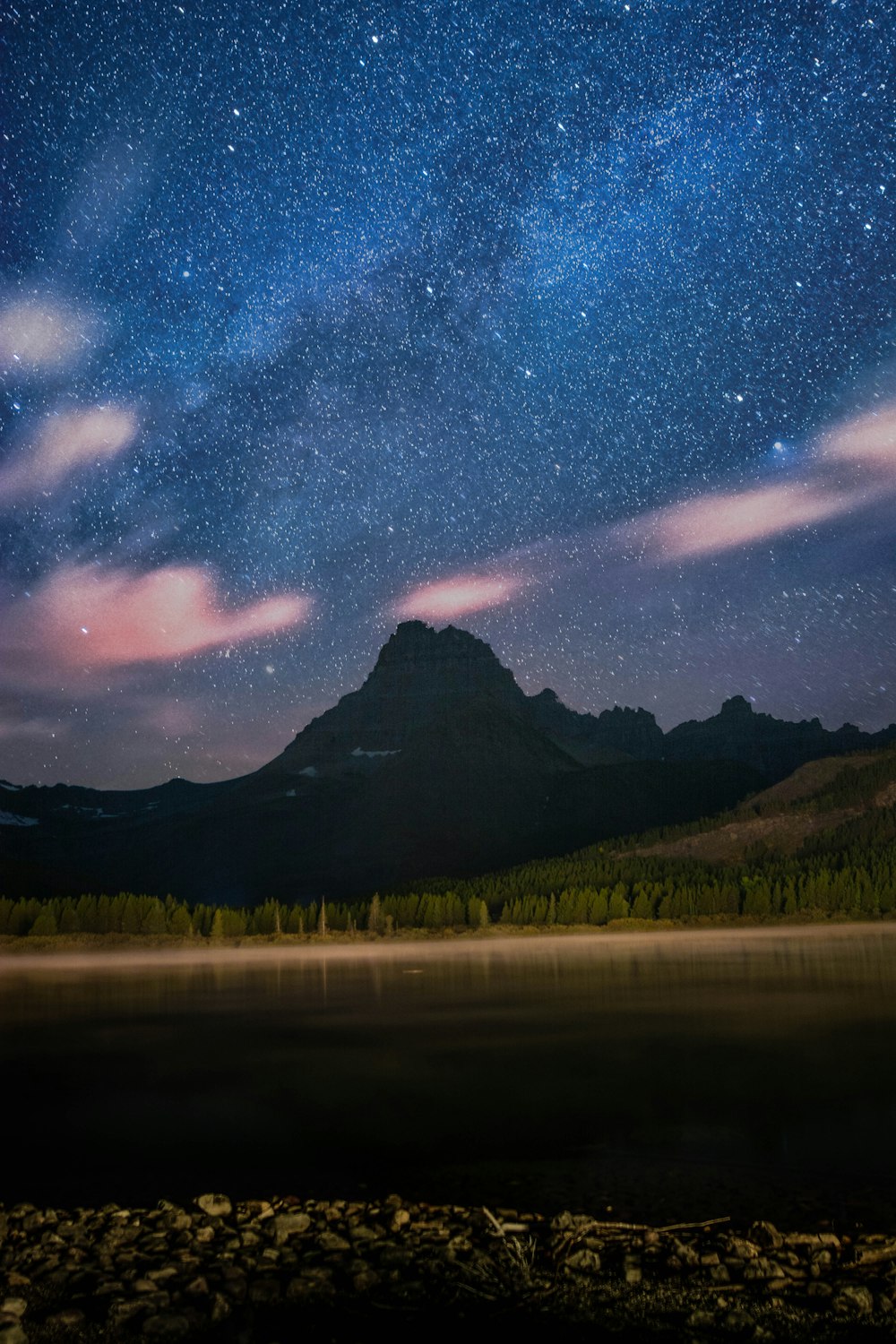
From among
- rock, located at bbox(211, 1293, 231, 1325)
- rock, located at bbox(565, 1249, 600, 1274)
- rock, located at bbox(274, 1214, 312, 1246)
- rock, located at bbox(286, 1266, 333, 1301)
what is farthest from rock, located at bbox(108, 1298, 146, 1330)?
rock, located at bbox(565, 1249, 600, 1274)

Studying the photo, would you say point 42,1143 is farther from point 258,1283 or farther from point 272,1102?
point 258,1283

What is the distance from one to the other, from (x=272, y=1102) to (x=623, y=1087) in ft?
37.3

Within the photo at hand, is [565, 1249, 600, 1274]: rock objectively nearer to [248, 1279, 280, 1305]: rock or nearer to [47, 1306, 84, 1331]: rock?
[248, 1279, 280, 1305]: rock

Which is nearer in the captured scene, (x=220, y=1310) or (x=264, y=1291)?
(x=220, y=1310)

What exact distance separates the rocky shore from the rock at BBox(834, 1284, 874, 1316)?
24mm

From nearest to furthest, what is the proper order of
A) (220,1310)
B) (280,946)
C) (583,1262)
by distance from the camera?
(220,1310) → (583,1262) → (280,946)

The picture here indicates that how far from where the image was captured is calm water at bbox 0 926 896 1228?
70.4ft

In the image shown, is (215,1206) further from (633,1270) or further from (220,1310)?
(633,1270)

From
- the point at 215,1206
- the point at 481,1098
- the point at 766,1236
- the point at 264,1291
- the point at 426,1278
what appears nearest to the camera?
the point at 264,1291

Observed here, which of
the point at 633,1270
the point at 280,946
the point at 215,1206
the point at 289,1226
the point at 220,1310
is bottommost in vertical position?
the point at 280,946

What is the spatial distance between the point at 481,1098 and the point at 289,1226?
49.5 feet

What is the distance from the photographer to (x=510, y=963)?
116 meters

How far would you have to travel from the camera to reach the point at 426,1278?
50.4 feet

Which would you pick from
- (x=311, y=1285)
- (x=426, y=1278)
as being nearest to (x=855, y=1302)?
(x=426, y=1278)
